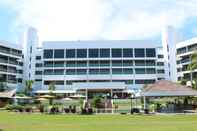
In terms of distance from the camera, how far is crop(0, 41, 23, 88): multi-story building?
101 metres

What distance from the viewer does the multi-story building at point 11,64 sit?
101 metres

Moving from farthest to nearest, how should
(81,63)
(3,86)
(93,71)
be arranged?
(81,63), (93,71), (3,86)

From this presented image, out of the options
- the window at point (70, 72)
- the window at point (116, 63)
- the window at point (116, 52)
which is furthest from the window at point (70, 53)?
the window at point (116, 63)

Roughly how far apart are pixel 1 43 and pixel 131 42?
33961 millimetres

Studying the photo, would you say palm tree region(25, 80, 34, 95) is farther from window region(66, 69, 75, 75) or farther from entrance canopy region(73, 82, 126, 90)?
entrance canopy region(73, 82, 126, 90)

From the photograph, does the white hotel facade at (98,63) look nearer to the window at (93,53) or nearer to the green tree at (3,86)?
the window at (93,53)

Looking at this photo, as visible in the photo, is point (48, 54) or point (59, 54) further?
point (48, 54)

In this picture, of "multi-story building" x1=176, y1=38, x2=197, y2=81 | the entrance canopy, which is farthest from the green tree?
"multi-story building" x1=176, y1=38, x2=197, y2=81

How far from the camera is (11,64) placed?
10375 cm

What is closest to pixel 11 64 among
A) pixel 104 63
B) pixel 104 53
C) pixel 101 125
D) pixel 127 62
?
pixel 104 63

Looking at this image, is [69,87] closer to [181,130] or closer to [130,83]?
[130,83]

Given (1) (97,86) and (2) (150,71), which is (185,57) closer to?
(2) (150,71)

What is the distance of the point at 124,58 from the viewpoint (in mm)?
100562

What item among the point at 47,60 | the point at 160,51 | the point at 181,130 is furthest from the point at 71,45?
the point at 181,130
